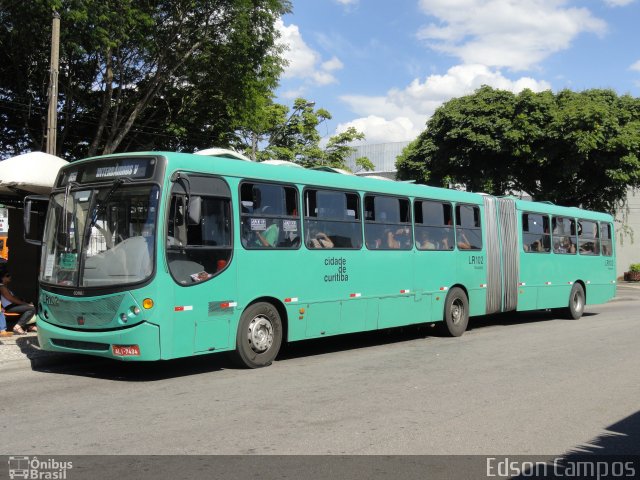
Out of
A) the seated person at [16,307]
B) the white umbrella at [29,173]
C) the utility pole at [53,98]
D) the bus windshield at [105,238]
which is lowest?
the seated person at [16,307]

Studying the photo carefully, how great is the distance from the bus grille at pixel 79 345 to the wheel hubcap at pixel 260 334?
6.81ft

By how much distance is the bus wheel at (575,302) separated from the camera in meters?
19.1

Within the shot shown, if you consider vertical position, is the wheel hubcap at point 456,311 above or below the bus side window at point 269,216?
below

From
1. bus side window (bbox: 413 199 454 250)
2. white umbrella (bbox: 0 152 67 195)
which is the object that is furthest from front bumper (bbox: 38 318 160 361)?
bus side window (bbox: 413 199 454 250)

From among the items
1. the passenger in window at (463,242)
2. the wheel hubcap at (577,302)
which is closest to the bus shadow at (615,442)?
the passenger in window at (463,242)

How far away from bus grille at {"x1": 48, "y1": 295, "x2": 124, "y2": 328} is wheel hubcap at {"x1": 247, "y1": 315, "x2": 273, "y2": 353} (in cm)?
206

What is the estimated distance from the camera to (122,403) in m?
7.35

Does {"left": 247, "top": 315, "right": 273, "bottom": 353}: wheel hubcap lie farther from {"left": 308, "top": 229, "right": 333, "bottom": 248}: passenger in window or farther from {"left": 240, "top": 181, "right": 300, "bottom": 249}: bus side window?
{"left": 308, "top": 229, "right": 333, "bottom": 248}: passenger in window

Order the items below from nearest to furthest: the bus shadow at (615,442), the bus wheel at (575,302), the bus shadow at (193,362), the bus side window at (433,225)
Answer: the bus shadow at (615,442) < the bus shadow at (193,362) < the bus side window at (433,225) < the bus wheel at (575,302)

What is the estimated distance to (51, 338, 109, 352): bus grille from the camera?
8.43 m

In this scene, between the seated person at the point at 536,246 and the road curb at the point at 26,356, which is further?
the seated person at the point at 536,246

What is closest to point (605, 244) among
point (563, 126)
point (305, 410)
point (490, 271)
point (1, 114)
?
point (490, 271)

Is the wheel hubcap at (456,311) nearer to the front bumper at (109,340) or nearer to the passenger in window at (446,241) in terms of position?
the passenger in window at (446,241)

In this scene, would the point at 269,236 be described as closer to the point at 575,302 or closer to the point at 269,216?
the point at 269,216
